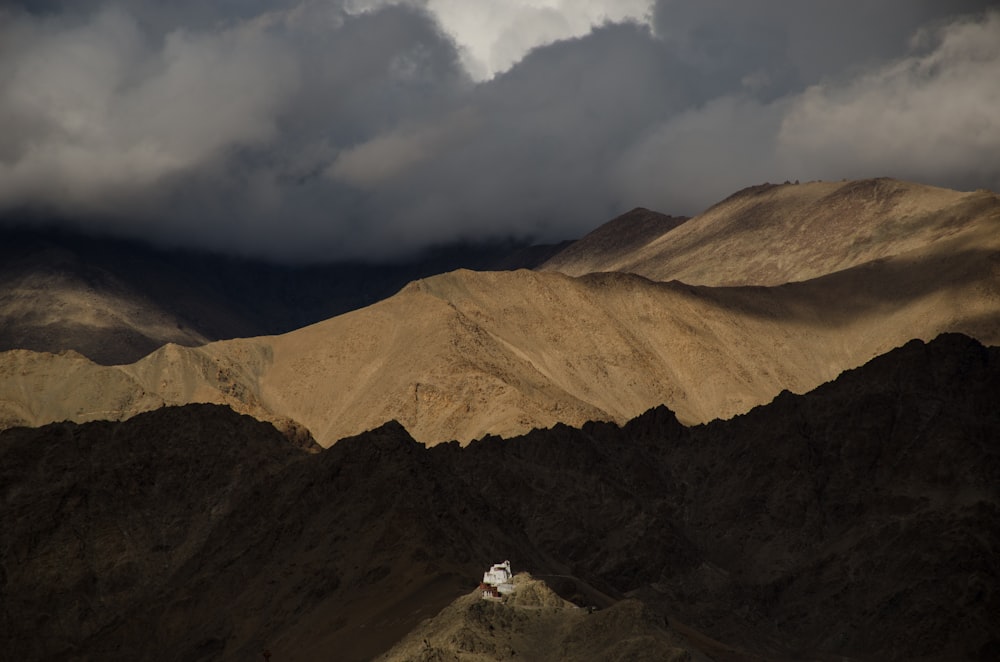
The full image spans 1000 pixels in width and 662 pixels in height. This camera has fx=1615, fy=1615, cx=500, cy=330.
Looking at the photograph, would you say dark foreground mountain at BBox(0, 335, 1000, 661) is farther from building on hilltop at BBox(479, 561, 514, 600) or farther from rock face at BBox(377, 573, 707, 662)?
building on hilltop at BBox(479, 561, 514, 600)

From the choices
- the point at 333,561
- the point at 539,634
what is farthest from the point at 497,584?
the point at 333,561

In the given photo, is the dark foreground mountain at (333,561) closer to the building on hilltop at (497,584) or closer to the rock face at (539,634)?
the rock face at (539,634)

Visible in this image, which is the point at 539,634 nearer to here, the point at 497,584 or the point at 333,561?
the point at 497,584

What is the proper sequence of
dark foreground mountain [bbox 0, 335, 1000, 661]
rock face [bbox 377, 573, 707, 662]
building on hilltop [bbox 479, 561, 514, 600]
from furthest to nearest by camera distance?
1. dark foreground mountain [bbox 0, 335, 1000, 661]
2. building on hilltop [bbox 479, 561, 514, 600]
3. rock face [bbox 377, 573, 707, 662]

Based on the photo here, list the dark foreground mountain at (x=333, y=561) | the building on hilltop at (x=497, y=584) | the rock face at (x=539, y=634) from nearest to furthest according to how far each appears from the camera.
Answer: the rock face at (x=539, y=634) < the building on hilltop at (x=497, y=584) < the dark foreground mountain at (x=333, y=561)

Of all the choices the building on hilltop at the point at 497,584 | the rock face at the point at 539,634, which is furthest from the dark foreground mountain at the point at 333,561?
the building on hilltop at the point at 497,584

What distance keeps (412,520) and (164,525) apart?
3695cm

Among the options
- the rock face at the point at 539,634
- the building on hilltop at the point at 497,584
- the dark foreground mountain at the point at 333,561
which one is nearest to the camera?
the rock face at the point at 539,634

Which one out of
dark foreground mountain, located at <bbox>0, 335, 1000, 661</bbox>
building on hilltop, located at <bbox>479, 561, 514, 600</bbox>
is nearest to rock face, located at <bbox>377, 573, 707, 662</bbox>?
building on hilltop, located at <bbox>479, 561, 514, 600</bbox>

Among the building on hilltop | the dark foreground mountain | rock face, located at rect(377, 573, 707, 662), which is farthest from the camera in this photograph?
the dark foreground mountain

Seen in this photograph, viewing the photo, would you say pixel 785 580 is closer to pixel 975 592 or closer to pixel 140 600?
pixel 975 592

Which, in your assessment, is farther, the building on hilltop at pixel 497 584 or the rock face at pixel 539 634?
the building on hilltop at pixel 497 584

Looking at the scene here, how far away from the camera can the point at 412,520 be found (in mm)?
139125

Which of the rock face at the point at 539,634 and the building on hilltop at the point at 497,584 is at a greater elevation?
the building on hilltop at the point at 497,584
